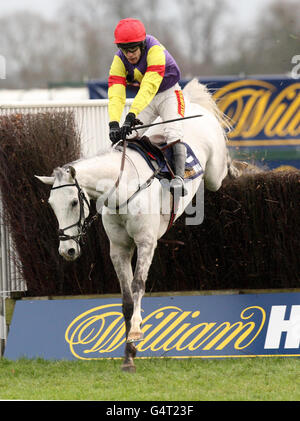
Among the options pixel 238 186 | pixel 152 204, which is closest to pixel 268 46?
pixel 238 186

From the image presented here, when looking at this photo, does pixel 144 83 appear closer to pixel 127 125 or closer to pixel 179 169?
pixel 127 125

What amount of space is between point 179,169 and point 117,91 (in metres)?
0.91

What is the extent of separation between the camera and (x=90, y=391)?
547cm

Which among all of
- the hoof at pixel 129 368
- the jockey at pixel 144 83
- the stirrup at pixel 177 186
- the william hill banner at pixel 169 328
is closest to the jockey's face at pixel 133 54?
the jockey at pixel 144 83

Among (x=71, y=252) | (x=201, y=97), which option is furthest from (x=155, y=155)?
(x=201, y=97)

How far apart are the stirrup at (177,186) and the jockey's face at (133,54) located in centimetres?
113

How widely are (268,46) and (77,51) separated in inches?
736

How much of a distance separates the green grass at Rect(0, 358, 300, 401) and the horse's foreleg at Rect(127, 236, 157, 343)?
0.35 metres

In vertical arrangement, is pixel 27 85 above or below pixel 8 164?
above

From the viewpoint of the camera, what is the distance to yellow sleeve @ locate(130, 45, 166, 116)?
21.4ft

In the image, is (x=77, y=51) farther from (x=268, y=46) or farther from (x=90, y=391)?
(x=90, y=391)

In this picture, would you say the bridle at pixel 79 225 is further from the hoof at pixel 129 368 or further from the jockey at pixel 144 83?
the hoof at pixel 129 368

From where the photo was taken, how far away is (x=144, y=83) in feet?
21.6

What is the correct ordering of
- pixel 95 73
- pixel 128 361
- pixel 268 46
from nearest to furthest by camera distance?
pixel 128 361, pixel 268 46, pixel 95 73
